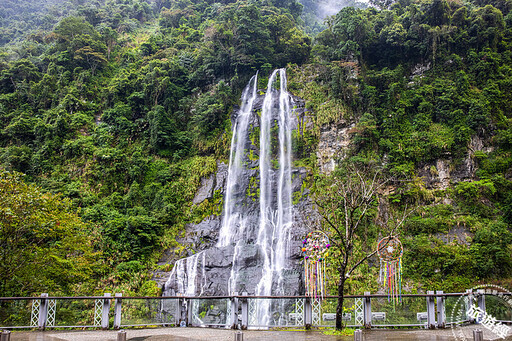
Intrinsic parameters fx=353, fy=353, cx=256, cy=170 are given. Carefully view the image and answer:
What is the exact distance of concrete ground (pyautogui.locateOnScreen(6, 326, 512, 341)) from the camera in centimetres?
795

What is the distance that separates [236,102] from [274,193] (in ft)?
29.6

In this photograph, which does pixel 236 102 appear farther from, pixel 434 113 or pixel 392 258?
pixel 392 258

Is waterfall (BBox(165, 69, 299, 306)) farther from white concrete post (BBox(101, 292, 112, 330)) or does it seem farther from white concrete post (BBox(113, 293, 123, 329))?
white concrete post (BBox(101, 292, 112, 330))

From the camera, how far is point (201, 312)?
10.1 metres

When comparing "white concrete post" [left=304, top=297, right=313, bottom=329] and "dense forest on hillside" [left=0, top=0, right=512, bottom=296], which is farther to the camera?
"dense forest on hillside" [left=0, top=0, right=512, bottom=296]

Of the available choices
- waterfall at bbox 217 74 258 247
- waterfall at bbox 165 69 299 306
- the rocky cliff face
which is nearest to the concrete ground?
waterfall at bbox 165 69 299 306

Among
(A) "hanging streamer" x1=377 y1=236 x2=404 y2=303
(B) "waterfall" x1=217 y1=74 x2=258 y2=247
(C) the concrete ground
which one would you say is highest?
(B) "waterfall" x1=217 y1=74 x2=258 y2=247

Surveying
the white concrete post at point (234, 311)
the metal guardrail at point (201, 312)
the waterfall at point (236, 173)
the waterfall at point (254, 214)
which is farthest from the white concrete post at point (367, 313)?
the waterfall at point (236, 173)

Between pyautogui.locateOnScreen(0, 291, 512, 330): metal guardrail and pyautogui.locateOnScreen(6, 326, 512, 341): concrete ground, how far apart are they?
0.36 m

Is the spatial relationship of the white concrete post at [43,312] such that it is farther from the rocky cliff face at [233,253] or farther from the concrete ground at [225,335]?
the rocky cliff face at [233,253]

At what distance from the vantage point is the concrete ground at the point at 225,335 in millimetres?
7945

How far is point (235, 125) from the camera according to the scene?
25.5m

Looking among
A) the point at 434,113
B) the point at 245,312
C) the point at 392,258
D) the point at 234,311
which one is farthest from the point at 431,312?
the point at 434,113

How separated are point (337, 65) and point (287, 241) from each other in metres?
12.5
